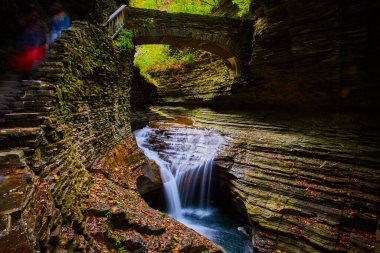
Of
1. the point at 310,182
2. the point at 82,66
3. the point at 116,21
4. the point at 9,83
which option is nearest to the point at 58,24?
the point at 116,21

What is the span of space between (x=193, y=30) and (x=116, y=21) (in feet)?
12.0

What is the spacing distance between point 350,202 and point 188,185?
569cm

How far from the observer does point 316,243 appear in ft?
18.9

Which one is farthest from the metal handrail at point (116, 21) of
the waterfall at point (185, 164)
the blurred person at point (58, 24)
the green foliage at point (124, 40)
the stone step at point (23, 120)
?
the stone step at point (23, 120)

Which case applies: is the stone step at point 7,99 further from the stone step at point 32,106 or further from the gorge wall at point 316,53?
the gorge wall at point 316,53

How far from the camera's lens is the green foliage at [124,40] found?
8.62 m

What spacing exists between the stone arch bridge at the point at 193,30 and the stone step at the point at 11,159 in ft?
24.2

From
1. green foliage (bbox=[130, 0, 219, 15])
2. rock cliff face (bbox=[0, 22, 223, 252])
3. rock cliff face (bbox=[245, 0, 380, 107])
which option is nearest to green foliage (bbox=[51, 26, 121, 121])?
rock cliff face (bbox=[0, 22, 223, 252])

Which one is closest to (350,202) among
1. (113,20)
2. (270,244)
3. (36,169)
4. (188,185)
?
(270,244)

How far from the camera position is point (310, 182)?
702 cm

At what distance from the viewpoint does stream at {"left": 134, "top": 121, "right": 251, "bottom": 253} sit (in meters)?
7.69

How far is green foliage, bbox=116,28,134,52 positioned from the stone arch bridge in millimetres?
261

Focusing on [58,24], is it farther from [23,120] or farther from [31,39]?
[23,120]

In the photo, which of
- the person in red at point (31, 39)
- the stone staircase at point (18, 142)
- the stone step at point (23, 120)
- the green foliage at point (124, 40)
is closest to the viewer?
Result: the stone staircase at point (18, 142)
